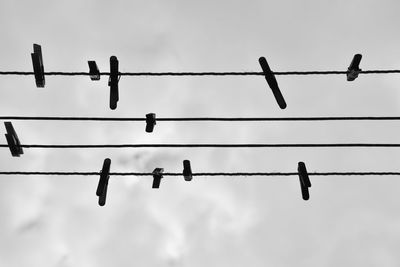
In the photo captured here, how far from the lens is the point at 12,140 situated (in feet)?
22.3

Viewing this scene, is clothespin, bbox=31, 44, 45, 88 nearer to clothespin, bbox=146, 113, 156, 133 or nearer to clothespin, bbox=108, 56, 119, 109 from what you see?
clothespin, bbox=108, 56, 119, 109

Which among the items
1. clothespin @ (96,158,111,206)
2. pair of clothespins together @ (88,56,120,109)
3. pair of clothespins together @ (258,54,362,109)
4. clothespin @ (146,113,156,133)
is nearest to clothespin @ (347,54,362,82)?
pair of clothespins together @ (258,54,362,109)

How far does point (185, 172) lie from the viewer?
22.8 ft

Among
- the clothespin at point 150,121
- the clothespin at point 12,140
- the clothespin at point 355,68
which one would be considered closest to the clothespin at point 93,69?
the clothespin at point 150,121

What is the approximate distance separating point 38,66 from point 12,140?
1.09 m

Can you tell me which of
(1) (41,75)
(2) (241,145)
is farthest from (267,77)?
(1) (41,75)

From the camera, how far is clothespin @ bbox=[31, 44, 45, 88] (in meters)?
6.33

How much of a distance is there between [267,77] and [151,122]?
1.56m

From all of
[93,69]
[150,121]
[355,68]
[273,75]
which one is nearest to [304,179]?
[273,75]


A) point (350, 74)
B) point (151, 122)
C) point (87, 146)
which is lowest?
point (87, 146)

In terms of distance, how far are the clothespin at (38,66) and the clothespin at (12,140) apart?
77cm

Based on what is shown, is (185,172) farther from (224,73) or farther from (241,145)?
(224,73)

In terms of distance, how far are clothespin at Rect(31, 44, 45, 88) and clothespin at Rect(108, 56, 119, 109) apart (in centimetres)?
81

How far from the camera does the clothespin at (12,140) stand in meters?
6.76
